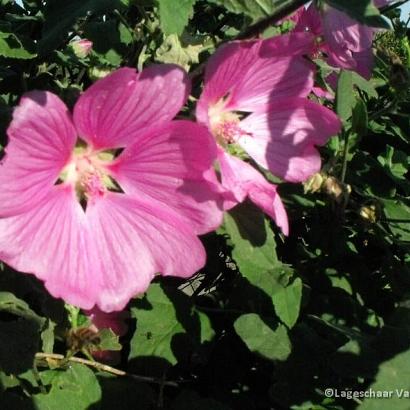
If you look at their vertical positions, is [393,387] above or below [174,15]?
below

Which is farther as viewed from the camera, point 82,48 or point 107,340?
point 82,48

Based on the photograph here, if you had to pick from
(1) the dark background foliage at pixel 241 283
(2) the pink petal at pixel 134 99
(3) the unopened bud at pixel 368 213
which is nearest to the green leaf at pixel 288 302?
(1) the dark background foliage at pixel 241 283

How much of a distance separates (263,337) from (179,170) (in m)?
0.50

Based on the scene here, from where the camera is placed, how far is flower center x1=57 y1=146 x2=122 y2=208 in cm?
86

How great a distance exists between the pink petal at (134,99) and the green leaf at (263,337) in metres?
0.54

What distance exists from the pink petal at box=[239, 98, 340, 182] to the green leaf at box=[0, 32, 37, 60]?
385mm

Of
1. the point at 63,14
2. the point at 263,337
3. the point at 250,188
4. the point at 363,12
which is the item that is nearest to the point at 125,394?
the point at 263,337

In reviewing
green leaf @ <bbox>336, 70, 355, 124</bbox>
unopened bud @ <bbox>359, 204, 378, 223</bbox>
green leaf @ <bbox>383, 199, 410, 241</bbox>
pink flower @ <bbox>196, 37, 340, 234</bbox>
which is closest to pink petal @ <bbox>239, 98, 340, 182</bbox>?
pink flower @ <bbox>196, 37, 340, 234</bbox>

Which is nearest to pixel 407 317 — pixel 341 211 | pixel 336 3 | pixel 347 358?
pixel 347 358

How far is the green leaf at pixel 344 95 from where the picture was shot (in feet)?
3.63

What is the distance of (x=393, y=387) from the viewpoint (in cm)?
81

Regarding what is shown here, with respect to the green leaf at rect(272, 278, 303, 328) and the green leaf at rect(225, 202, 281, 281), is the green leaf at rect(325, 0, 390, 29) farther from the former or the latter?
the green leaf at rect(272, 278, 303, 328)

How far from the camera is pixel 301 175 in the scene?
3.01 ft

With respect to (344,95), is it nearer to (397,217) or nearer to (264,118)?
(264,118)
